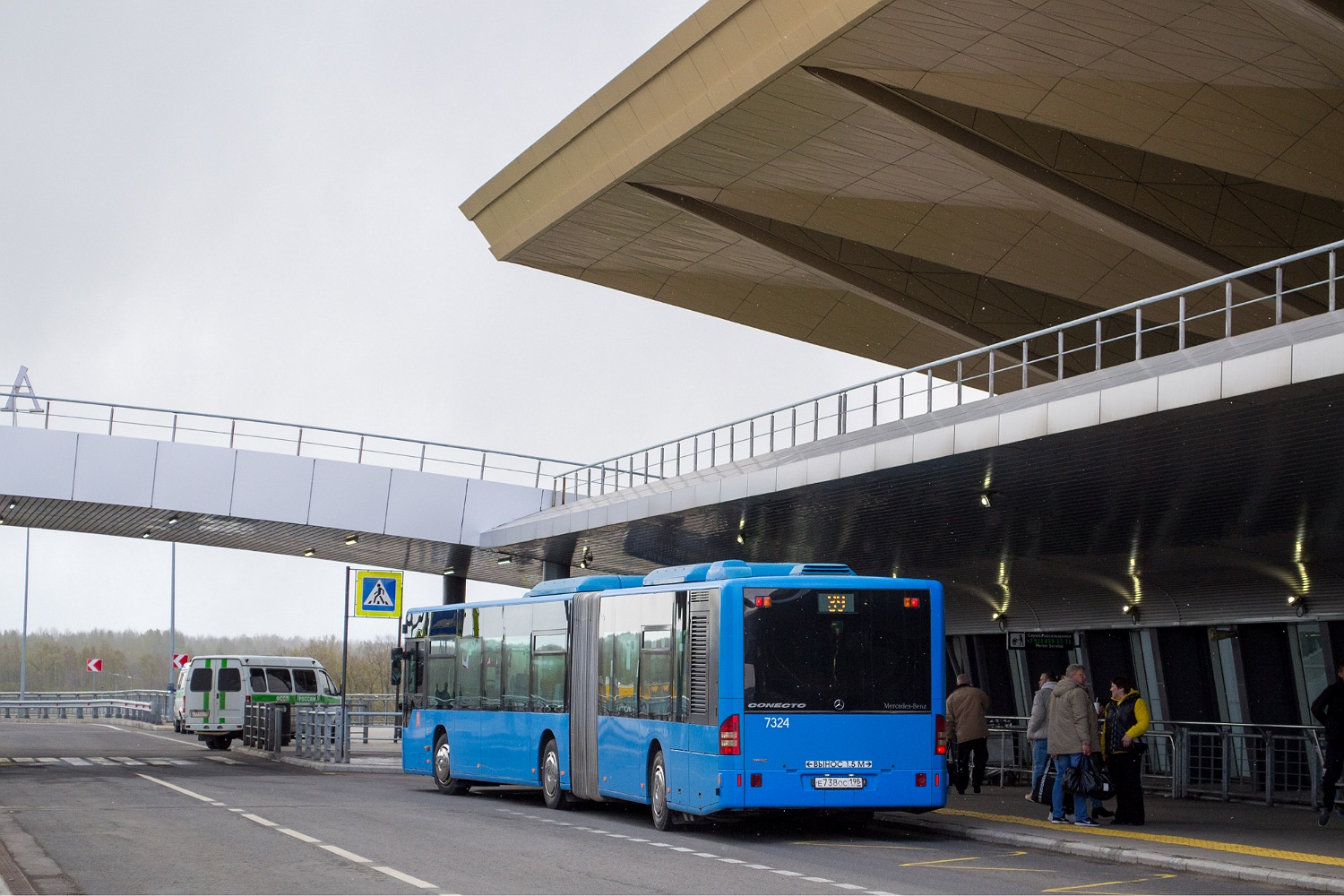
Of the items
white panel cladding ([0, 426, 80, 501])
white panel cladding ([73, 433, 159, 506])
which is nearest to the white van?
white panel cladding ([73, 433, 159, 506])

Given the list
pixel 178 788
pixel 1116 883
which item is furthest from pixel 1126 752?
pixel 178 788

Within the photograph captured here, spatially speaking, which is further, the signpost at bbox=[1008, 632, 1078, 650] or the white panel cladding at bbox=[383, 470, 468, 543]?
the white panel cladding at bbox=[383, 470, 468, 543]

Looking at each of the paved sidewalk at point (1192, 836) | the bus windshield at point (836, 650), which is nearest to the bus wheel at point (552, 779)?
the paved sidewalk at point (1192, 836)

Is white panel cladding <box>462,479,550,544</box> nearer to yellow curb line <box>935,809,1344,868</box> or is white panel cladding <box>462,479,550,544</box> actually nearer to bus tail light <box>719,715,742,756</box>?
yellow curb line <box>935,809,1344,868</box>

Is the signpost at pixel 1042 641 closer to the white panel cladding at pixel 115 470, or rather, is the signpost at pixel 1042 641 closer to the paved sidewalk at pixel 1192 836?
the paved sidewalk at pixel 1192 836

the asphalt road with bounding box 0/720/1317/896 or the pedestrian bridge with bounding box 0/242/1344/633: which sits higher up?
the pedestrian bridge with bounding box 0/242/1344/633

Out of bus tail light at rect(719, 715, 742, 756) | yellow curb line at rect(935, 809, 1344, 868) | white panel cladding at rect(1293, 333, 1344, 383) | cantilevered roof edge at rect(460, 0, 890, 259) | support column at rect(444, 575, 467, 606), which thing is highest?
cantilevered roof edge at rect(460, 0, 890, 259)

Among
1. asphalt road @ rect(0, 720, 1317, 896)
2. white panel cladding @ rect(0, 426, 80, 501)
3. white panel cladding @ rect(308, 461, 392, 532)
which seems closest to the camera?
asphalt road @ rect(0, 720, 1317, 896)

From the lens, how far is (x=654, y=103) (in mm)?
30953

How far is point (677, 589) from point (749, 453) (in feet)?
46.0

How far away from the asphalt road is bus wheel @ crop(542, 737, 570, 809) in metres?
0.29

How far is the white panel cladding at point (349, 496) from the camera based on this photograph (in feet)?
119

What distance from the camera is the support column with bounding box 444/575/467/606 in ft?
158

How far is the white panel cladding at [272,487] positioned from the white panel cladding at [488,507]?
3842mm
